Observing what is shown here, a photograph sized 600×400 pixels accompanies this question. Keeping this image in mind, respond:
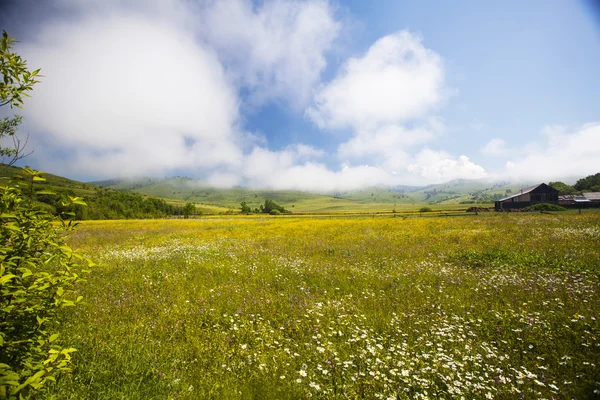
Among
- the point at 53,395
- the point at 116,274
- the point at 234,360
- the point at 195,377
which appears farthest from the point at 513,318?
the point at 116,274

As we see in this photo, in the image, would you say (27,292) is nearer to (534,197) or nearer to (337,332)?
(337,332)

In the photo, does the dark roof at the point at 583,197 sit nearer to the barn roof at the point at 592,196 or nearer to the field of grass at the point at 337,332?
the barn roof at the point at 592,196

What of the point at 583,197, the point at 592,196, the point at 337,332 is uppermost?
the point at 592,196

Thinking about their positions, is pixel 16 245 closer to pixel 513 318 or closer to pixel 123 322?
pixel 123 322

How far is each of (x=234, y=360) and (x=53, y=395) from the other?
290 centimetres

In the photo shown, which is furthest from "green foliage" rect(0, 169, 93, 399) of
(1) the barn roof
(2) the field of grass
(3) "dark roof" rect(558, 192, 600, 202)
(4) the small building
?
(1) the barn roof

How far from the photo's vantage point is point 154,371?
16.0 ft

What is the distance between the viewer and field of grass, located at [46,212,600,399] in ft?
15.2

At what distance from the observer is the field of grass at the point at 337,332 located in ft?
15.2

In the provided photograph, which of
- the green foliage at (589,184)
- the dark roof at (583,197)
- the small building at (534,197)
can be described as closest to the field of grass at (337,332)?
the small building at (534,197)

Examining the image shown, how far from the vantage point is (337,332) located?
21.4 feet

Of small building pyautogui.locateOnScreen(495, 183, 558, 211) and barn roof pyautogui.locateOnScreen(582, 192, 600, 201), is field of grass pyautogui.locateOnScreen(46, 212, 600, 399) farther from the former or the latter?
barn roof pyautogui.locateOnScreen(582, 192, 600, 201)

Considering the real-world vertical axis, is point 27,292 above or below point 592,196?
above

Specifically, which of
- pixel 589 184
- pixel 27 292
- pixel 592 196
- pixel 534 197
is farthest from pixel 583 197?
pixel 27 292
